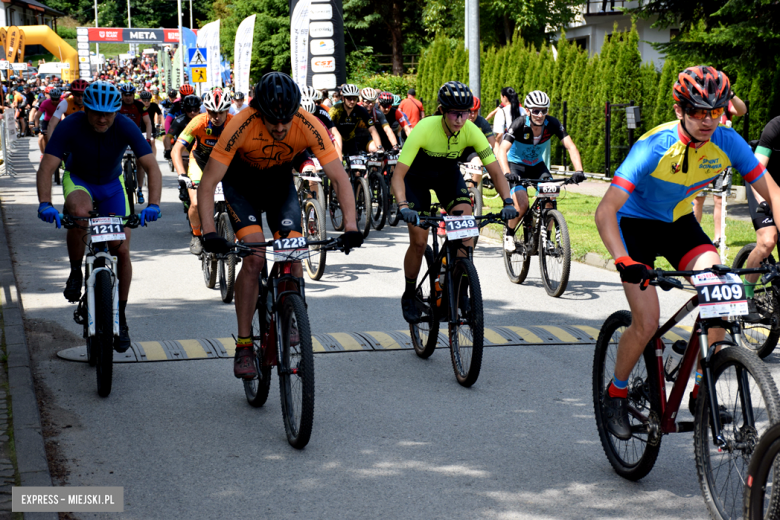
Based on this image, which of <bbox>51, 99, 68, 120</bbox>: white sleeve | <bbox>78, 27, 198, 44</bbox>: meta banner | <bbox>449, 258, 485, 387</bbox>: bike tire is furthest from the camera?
<bbox>78, 27, 198, 44</bbox>: meta banner

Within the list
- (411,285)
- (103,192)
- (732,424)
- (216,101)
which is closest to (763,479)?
(732,424)

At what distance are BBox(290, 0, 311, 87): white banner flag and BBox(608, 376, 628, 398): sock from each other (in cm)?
2106

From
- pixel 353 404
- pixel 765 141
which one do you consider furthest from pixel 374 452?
pixel 765 141

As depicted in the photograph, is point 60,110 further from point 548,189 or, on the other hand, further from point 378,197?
point 548,189

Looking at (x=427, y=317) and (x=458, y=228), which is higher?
(x=458, y=228)

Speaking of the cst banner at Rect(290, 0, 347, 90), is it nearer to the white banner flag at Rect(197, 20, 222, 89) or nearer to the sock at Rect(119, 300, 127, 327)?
the white banner flag at Rect(197, 20, 222, 89)

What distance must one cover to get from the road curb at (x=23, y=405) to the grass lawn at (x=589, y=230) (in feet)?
19.4

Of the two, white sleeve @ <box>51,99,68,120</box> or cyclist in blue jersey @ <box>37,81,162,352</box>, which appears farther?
white sleeve @ <box>51,99,68,120</box>

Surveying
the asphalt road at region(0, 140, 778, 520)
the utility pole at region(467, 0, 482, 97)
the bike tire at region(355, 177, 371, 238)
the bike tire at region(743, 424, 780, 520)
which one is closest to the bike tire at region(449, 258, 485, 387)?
the asphalt road at region(0, 140, 778, 520)

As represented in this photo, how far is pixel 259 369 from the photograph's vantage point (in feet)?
19.2

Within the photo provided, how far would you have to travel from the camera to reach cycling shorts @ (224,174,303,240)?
5801 mm

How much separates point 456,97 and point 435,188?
0.84 metres

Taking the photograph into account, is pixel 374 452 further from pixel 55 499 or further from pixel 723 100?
pixel 723 100

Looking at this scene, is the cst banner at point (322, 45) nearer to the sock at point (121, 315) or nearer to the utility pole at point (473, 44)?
the utility pole at point (473, 44)
